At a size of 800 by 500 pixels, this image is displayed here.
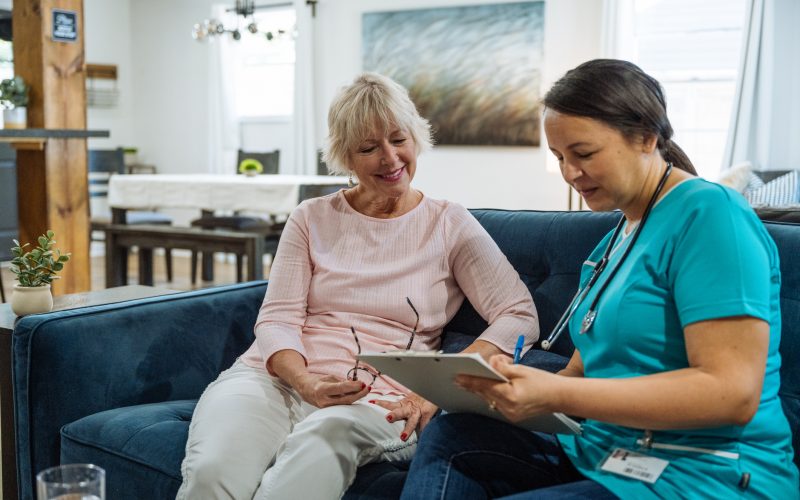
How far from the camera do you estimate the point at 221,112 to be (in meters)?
7.80

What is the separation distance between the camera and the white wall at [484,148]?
6.10 meters

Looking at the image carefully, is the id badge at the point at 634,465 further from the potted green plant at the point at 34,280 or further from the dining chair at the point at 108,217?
the dining chair at the point at 108,217

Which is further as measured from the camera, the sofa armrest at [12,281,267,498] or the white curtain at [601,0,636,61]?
the white curtain at [601,0,636,61]

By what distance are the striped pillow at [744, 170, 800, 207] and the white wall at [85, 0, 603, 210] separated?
161 centimetres

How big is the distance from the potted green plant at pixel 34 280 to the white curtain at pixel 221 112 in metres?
5.51

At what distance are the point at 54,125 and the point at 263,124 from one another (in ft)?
12.1

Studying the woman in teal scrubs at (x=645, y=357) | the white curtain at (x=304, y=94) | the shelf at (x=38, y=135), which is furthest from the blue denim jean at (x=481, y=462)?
the white curtain at (x=304, y=94)

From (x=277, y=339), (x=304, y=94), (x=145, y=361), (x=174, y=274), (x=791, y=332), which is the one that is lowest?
(x=174, y=274)

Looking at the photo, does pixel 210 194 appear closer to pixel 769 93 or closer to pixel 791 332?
pixel 769 93

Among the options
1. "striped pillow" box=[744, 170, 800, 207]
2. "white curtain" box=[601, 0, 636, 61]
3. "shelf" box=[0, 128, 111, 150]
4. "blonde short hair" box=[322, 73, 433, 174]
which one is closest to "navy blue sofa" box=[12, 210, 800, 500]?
"blonde short hair" box=[322, 73, 433, 174]

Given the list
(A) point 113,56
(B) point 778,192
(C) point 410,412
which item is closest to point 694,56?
(B) point 778,192

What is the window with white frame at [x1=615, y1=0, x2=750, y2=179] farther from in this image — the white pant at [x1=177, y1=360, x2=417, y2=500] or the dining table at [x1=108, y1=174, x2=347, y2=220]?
the white pant at [x1=177, y1=360, x2=417, y2=500]

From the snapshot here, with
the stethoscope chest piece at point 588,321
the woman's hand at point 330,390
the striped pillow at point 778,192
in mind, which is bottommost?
the woman's hand at point 330,390

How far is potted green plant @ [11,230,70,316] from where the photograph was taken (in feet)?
7.32
